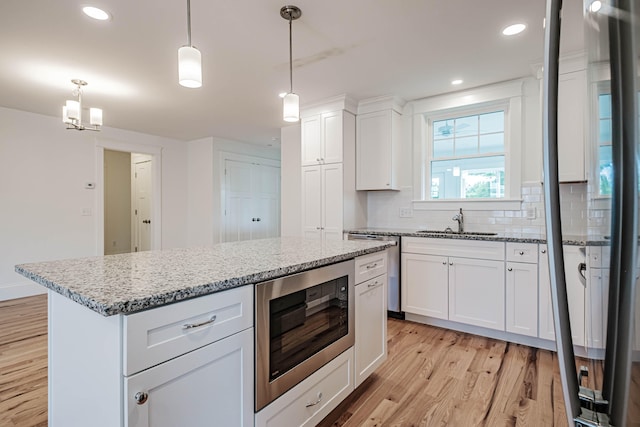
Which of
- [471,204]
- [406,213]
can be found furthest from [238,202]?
[471,204]

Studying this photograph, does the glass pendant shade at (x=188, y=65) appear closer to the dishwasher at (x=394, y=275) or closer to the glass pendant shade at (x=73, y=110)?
the glass pendant shade at (x=73, y=110)

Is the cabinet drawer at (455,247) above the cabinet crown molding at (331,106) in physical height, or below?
below

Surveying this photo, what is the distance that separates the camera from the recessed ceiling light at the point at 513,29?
2.25 m

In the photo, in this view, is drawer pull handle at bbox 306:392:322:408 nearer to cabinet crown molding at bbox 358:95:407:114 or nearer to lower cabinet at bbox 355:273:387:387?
lower cabinet at bbox 355:273:387:387

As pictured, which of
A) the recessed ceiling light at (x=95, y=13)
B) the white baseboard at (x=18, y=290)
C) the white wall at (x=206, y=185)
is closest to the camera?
the recessed ceiling light at (x=95, y=13)

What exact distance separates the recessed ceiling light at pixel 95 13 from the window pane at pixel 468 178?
10.9 feet

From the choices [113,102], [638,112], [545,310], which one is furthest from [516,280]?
[113,102]

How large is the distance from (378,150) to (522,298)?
2.07 metres

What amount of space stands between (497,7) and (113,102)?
4111mm

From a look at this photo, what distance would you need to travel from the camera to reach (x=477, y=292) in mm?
2832

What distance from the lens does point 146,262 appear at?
1.44 m

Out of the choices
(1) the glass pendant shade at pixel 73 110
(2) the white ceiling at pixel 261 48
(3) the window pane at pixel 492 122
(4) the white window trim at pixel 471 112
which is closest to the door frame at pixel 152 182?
(2) the white ceiling at pixel 261 48

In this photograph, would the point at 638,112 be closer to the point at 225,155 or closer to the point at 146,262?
the point at 146,262

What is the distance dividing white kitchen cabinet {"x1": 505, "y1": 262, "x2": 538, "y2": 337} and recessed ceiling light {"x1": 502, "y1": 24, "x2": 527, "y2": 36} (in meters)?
1.77
